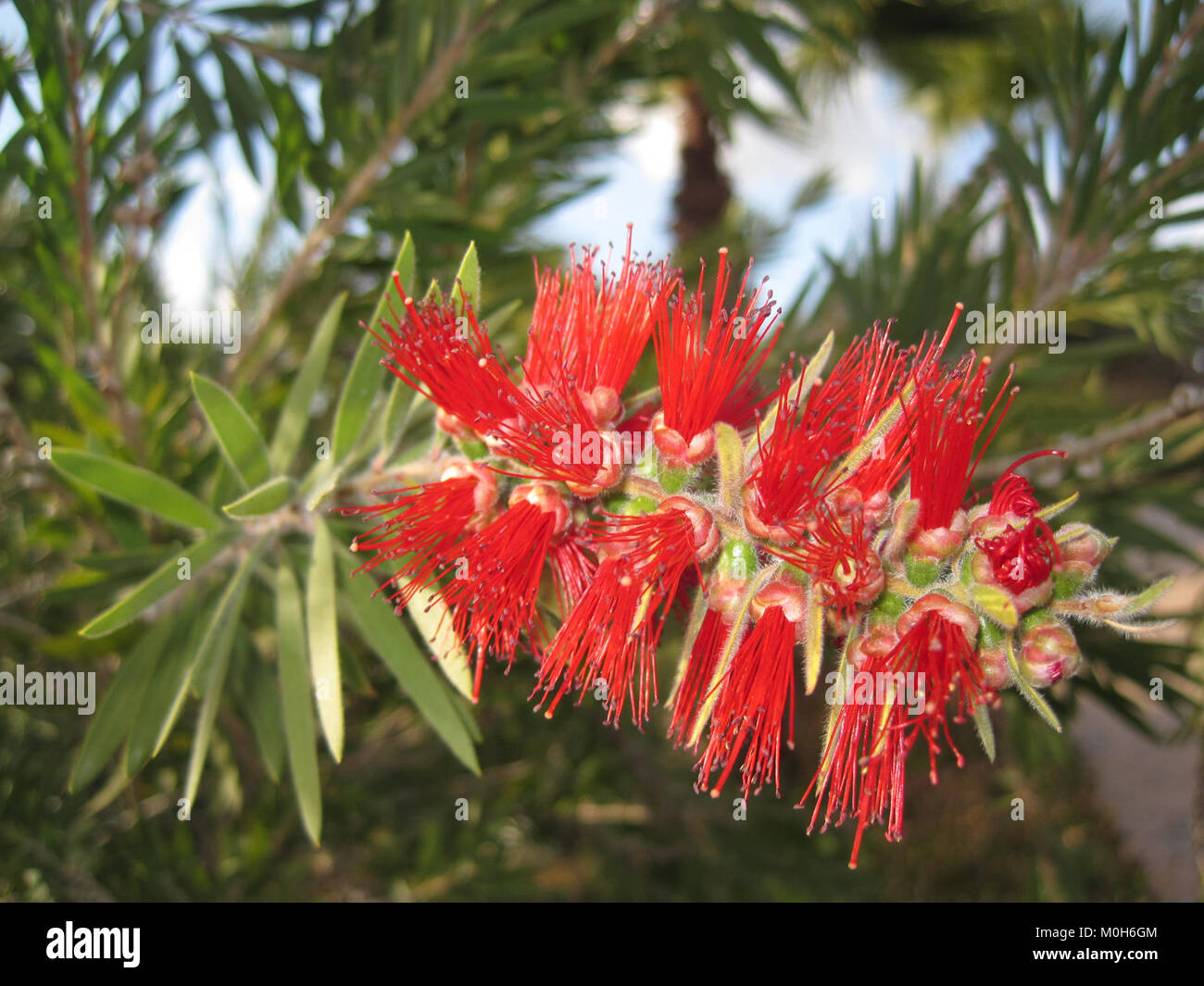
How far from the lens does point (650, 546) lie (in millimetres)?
815

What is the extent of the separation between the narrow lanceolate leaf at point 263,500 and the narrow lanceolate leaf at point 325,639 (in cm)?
6

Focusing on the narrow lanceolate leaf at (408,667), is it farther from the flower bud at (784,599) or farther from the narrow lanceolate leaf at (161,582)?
the flower bud at (784,599)

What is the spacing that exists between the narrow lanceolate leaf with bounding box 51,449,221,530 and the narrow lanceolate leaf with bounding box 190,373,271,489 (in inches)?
3.3

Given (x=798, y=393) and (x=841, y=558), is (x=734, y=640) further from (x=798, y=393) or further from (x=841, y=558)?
(x=798, y=393)

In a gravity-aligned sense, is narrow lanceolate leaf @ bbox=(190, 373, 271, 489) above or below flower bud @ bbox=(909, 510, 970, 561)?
above

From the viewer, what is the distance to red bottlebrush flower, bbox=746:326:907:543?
77 centimetres

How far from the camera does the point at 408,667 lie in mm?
1007

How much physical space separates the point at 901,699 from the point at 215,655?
0.90 m

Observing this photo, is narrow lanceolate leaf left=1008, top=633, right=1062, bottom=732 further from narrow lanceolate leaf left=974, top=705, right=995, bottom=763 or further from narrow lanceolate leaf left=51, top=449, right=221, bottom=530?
narrow lanceolate leaf left=51, top=449, right=221, bottom=530

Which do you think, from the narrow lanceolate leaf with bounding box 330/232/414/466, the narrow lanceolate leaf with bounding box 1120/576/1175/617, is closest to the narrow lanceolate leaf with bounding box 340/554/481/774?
the narrow lanceolate leaf with bounding box 330/232/414/466
